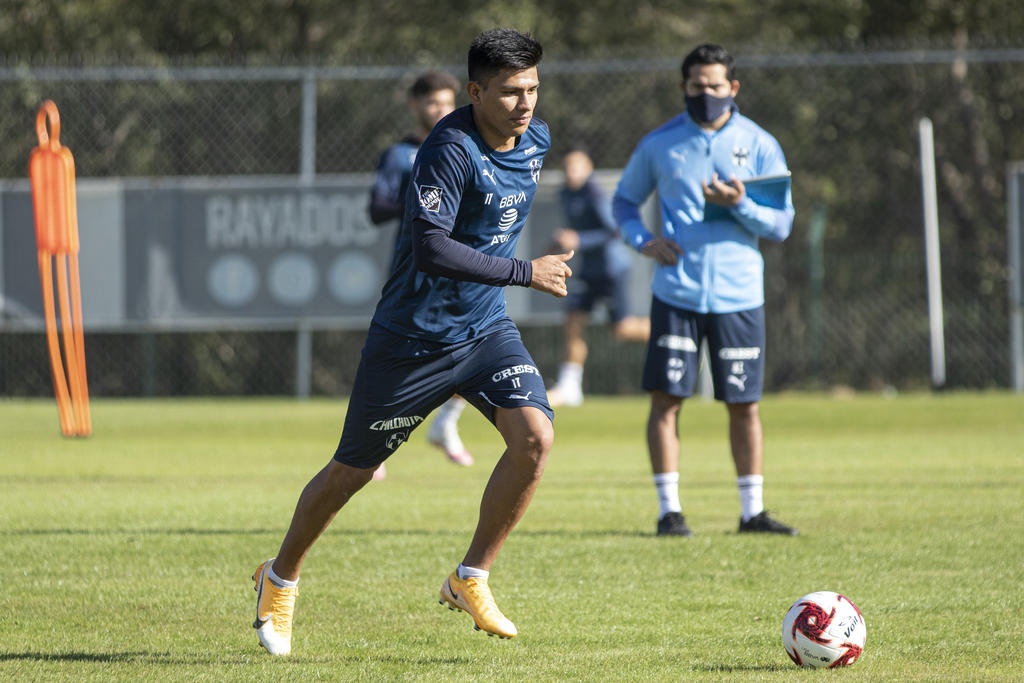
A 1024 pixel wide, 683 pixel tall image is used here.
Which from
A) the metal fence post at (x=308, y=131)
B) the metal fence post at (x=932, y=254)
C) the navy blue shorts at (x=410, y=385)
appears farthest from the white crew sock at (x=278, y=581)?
the metal fence post at (x=308, y=131)

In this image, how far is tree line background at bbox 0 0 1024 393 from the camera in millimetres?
14477

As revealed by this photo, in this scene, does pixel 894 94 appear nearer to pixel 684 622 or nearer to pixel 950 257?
pixel 950 257

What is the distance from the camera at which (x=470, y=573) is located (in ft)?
15.1

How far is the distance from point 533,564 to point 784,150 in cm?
995

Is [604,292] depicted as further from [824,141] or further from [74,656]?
[74,656]

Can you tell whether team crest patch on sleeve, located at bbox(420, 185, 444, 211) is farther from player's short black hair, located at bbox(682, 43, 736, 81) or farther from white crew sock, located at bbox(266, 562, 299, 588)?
player's short black hair, located at bbox(682, 43, 736, 81)

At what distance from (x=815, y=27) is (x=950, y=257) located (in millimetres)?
5001

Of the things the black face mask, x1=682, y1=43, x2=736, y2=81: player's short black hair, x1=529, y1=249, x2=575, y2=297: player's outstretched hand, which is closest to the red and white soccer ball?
x1=529, y1=249, x2=575, y2=297: player's outstretched hand

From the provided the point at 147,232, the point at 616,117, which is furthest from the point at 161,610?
the point at 616,117

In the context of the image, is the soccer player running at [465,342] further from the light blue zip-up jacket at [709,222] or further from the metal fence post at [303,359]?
the metal fence post at [303,359]

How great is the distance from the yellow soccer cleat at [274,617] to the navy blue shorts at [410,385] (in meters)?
0.48

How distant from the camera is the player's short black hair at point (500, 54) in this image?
4.50 m

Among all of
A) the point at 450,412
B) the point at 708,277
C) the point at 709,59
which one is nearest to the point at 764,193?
the point at 708,277

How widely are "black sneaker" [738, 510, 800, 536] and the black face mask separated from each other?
77.3 inches
